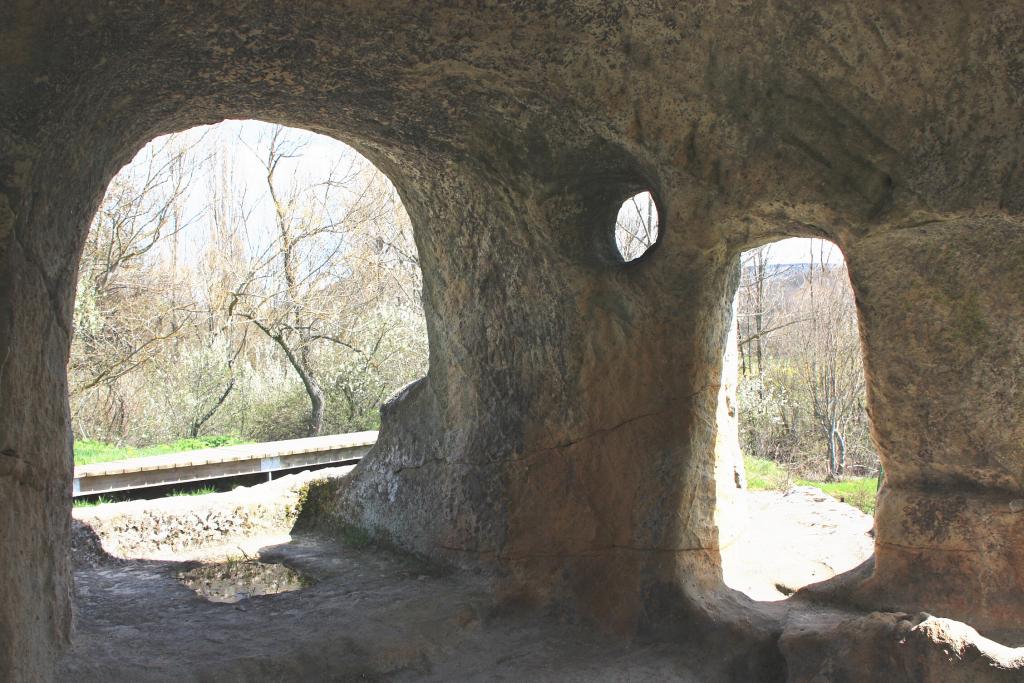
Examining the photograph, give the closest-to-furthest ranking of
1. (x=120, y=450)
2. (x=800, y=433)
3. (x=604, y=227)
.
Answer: (x=604, y=227), (x=120, y=450), (x=800, y=433)

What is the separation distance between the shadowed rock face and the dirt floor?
9.5 inches

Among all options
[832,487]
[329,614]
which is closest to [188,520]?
[329,614]

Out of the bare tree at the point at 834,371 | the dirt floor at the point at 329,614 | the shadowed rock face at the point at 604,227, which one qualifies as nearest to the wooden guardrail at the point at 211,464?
the dirt floor at the point at 329,614

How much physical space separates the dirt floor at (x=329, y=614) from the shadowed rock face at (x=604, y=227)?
0.24m

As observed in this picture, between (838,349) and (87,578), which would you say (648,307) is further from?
(838,349)

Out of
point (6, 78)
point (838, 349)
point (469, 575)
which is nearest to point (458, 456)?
point (469, 575)

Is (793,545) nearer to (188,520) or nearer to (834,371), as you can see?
(188,520)

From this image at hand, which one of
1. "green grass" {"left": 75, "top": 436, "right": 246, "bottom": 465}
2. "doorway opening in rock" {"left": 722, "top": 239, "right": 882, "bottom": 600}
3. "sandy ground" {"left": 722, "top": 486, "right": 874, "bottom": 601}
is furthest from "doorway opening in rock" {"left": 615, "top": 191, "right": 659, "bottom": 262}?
"sandy ground" {"left": 722, "top": 486, "right": 874, "bottom": 601}

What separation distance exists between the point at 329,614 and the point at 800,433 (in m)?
9.85

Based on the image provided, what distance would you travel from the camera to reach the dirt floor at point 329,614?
12.0 feet

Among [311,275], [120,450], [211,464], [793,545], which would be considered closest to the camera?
[793,545]

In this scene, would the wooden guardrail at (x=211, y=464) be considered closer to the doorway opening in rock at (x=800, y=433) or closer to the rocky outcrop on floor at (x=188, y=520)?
the rocky outcrop on floor at (x=188, y=520)

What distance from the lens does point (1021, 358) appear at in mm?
3592

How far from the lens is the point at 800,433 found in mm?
12641
